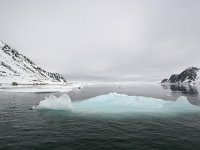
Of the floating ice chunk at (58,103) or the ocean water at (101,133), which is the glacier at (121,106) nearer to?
the floating ice chunk at (58,103)

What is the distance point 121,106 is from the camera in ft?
97.6

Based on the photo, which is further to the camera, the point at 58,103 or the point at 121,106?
the point at 121,106

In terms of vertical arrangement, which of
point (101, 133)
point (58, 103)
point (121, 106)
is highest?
point (58, 103)

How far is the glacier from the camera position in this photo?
89.9 ft

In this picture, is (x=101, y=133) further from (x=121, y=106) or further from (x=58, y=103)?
(x=58, y=103)

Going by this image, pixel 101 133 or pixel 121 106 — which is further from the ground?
pixel 121 106

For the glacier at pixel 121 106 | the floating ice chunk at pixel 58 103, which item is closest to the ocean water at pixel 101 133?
the glacier at pixel 121 106

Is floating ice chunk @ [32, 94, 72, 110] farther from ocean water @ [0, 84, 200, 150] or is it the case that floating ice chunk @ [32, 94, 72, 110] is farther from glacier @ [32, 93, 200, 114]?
ocean water @ [0, 84, 200, 150]

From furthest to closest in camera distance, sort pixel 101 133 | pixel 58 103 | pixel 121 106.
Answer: pixel 121 106, pixel 58 103, pixel 101 133

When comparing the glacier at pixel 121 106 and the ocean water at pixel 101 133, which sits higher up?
the glacier at pixel 121 106

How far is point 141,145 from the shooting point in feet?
44.4

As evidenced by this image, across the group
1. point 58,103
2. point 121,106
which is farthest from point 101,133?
point 58,103

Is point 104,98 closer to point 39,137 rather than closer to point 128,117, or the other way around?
point 128,117

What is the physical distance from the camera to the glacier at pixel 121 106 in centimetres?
2739
